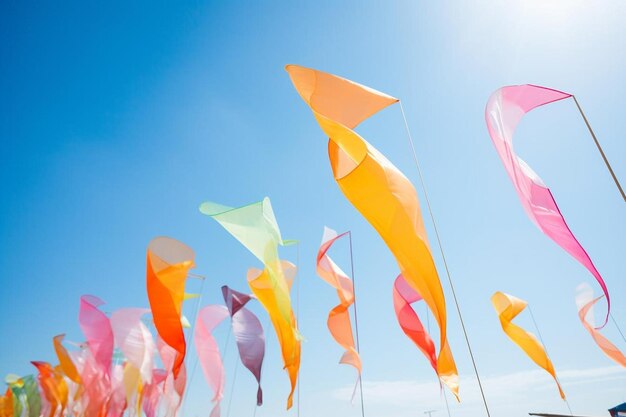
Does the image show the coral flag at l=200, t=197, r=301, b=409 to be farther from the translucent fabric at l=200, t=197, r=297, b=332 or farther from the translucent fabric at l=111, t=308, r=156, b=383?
the translucent fabric at l=111, t=308, r=156, b=383

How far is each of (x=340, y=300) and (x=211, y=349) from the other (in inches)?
203

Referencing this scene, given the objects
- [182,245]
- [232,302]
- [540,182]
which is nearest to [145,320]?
[232,302]

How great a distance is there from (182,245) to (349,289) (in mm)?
4383

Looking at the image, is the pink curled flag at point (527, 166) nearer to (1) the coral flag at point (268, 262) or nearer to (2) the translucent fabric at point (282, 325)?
(1) the coral flag at point (268, 262)

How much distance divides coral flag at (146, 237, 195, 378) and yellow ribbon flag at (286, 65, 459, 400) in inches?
195

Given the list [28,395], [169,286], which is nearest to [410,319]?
[169,286]

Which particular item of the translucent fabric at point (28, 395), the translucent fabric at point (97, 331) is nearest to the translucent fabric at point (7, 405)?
the translucent fabric at point (28, 395)

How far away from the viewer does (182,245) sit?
7.80 metres

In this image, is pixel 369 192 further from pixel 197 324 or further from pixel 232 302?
pixel 197 324

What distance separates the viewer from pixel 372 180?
3803mm

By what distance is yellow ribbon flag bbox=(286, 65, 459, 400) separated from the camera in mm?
3455

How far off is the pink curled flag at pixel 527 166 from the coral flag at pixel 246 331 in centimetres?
719

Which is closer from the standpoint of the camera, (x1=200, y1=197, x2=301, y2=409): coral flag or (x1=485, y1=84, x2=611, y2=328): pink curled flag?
(x1=485, y1=84, x2=611, y2=328): pink curled flag

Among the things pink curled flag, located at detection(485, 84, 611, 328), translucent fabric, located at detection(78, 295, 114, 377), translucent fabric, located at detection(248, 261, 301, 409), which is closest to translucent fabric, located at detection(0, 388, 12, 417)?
translucent fabric, located at detection(78, 295, 114, 377)
